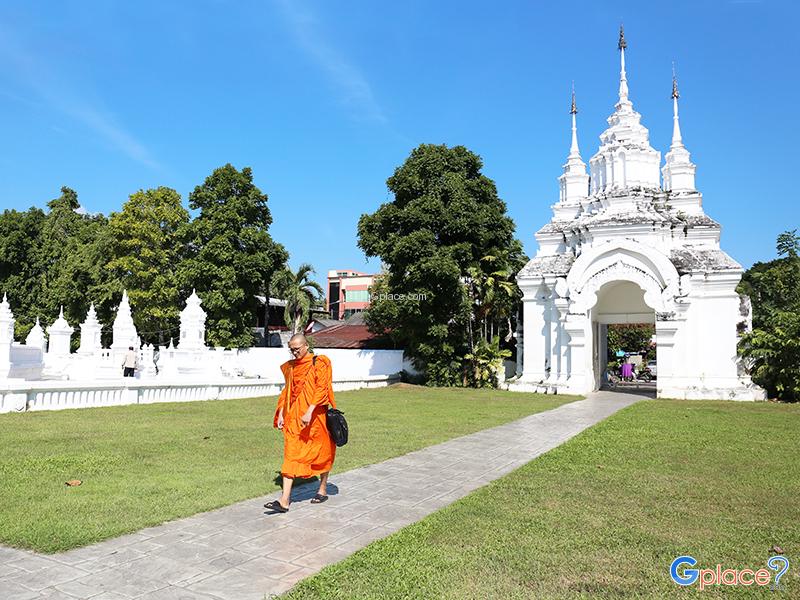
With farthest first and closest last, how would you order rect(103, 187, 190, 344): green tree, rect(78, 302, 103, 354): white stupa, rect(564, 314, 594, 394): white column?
rect(103, 187, 190, 344): green tree → rect(78, 302, 103, 354): white stupa → rect(564, 314, 594, 394): white column

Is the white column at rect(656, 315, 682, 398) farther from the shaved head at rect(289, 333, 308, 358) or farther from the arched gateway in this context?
the shaved head at rect(289, 333, 308, 358)

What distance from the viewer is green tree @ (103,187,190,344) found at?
28.6m

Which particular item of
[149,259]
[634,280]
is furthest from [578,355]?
[149,259]

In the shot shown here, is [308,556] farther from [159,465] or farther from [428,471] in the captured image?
[159,465]

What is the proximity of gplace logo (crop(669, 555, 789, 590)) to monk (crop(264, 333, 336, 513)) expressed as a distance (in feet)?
10.0

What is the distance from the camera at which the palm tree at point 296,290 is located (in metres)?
28.8

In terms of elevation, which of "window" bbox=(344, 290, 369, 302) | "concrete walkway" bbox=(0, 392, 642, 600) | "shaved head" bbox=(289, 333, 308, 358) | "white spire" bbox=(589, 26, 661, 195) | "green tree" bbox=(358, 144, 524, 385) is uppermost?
"white spire" bbox=(589, 26, 661, 195)

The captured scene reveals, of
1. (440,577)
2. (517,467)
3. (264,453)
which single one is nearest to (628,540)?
(440,577)

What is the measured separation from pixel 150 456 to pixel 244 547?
3.84m

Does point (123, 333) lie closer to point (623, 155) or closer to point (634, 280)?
point (634, 280)

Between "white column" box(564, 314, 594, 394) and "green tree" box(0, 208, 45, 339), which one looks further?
"green tree" box(0, 208, 45, 339)

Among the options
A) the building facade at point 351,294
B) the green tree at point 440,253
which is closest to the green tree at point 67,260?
the green tree at point 440,253

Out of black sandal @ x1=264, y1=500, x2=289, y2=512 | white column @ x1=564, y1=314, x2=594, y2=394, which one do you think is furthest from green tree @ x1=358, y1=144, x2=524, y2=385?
black sandal @ x1=264, y1=500, x2=289, y2=512

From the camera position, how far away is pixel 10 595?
345 cm
